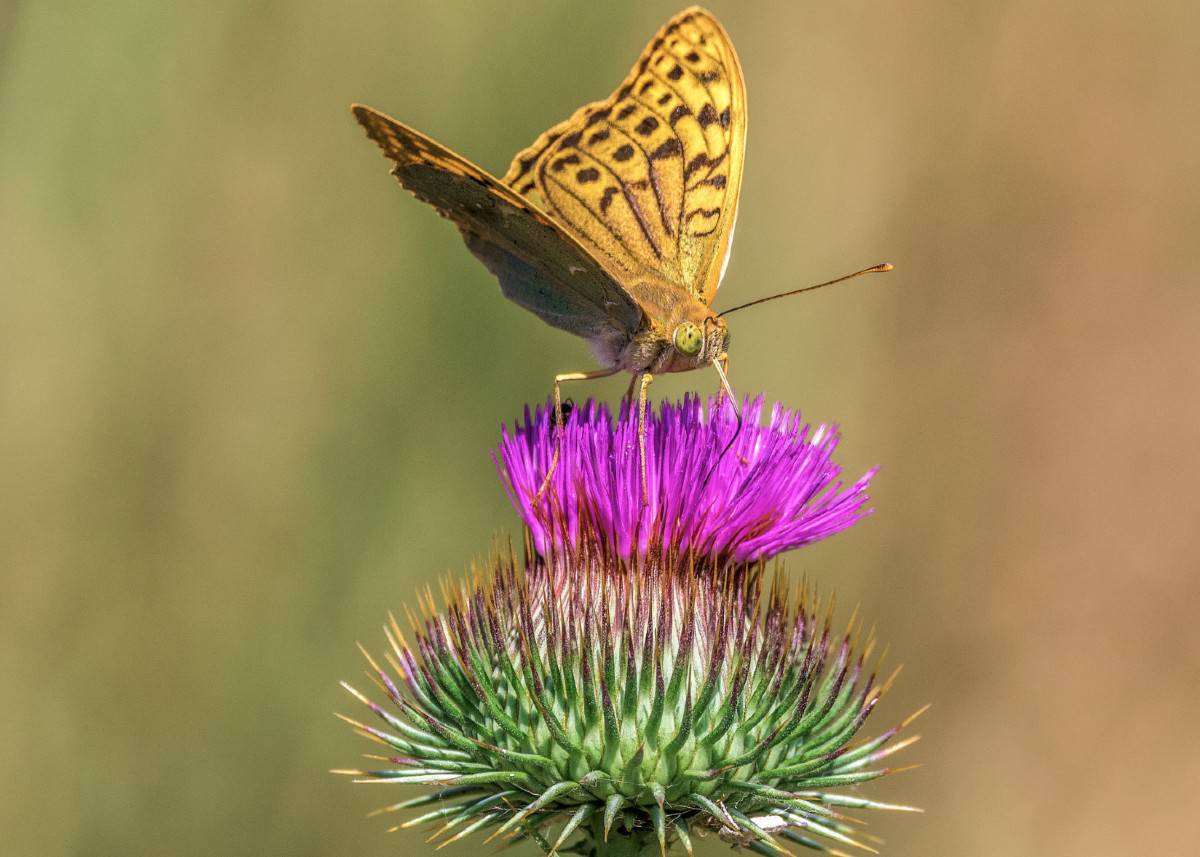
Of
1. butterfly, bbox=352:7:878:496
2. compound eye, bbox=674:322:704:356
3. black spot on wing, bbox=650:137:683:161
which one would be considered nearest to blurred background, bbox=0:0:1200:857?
butterfly, bbox=352:7:878:496

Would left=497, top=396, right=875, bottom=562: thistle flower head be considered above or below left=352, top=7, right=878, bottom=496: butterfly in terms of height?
below

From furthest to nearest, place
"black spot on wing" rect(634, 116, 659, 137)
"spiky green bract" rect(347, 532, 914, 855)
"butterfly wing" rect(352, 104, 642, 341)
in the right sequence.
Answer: "black spot on wing" rect(634, 116, 659, 137)
"butterfly wing" rect(352, 104, 642, 341)
"spiky green bract" rect(347, 532, 914, 855)

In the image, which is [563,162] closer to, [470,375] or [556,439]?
[556,439]

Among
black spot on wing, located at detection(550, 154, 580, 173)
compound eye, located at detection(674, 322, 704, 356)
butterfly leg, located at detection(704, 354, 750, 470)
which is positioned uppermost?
black spot on wing, located at detection(550, 154, 580, 173)

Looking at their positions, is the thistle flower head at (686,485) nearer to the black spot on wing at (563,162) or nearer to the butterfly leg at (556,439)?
the butterfly leg at (556,439)

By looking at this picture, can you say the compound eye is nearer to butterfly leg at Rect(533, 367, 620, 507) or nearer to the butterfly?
the butterfly

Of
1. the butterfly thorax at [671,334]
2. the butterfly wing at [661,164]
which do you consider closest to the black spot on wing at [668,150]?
the butterfly wing at [661,164]

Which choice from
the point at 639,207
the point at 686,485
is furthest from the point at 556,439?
the point at 639,207
